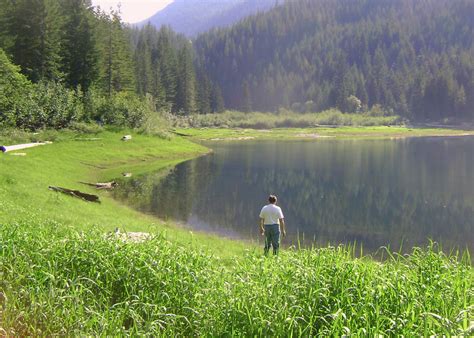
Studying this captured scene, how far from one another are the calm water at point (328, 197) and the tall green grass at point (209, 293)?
15.2 metres

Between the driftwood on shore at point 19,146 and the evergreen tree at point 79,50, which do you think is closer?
the driftwood on shore at point 19,146

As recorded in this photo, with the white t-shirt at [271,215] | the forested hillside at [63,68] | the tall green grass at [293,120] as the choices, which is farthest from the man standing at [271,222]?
the tall green grass at [293,120]

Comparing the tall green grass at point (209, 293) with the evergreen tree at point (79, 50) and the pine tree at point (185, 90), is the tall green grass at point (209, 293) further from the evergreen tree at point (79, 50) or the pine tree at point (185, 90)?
the pine tree at point (185, 90)

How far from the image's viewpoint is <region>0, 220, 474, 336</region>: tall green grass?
7699 mm

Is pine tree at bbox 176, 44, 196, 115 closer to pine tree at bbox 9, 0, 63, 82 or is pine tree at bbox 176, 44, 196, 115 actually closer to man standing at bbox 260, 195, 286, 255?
pine tree at bbox 9, 0, 63, 82

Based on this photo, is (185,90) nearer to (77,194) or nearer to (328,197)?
(328,197)

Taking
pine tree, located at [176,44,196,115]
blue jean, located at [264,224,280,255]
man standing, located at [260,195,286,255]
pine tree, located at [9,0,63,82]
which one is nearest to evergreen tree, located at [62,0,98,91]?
pine tree, located at [9,0,63,82]

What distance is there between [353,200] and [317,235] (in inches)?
486

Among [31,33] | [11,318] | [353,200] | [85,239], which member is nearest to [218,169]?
[353,200]

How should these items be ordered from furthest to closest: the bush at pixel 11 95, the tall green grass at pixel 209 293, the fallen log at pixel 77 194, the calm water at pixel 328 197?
the bush at pixel 11 95 → the fallen log at pixel 77 194 → the calm water at pixel 328 197 → the tall green grass at pixel 209 293

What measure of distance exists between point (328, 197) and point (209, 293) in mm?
31623

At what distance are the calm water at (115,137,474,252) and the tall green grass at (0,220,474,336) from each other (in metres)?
15.2

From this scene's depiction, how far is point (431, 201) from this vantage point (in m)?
37.6

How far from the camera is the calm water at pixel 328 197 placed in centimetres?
2808
